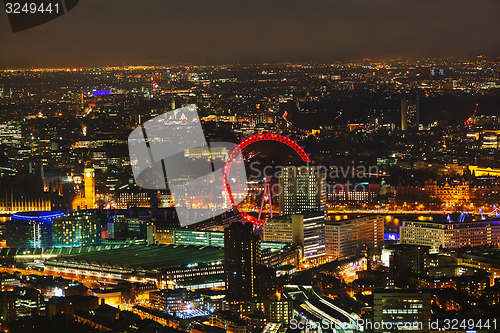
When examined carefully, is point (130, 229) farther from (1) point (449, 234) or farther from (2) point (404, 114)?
(2) point (404, 114)

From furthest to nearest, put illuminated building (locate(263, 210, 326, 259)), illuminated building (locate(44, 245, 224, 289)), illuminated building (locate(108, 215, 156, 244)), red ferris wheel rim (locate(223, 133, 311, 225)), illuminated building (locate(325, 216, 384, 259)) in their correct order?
1. red ferris wheel rim (locate(223, 133, 311, 225))
2. illuminated building (locate(108, 215, 156, 244))
3. illuminated building (locate(325, 216, 384, 259))
4. illuminated building (locate(263, 210, 326, 259))
5. illuminated building (locate(44, 245, 224, 289))

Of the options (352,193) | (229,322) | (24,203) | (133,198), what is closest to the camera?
(229,322)

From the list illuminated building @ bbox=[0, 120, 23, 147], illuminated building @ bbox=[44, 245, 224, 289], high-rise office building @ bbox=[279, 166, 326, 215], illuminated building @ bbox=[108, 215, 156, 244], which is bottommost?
illuminated building @ bbox=[44, 245, 224, 289]

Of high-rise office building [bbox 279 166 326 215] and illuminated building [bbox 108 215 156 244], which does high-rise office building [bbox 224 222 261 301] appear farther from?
high-rise office building [bbox 279 166 326 215]

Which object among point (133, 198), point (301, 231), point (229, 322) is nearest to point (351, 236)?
point (301, 231)

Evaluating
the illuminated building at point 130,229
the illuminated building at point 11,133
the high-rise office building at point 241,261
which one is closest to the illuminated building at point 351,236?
the illuminated building at point 130,229

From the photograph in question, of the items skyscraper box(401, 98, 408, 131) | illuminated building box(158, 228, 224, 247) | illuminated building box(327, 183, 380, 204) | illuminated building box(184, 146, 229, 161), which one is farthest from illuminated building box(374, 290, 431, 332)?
skyscraper box(401, 98, 408, 131)
